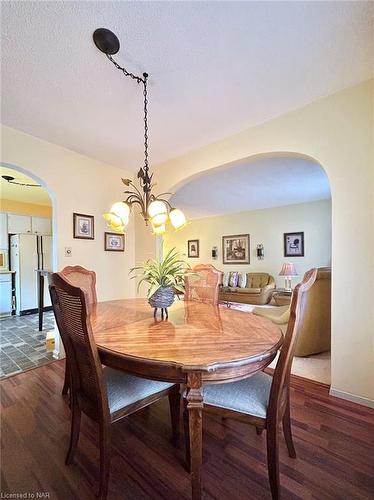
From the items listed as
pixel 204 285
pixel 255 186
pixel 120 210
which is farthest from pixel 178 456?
pixel 255 186

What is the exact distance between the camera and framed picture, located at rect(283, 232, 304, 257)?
5895 millimetres

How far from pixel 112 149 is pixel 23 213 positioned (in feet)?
12.3

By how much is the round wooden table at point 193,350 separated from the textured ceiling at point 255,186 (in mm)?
1944

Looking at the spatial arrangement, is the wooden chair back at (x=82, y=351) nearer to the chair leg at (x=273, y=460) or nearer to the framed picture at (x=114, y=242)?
the chair leg at (x=273, y=460)

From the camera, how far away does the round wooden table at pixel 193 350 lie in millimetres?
984

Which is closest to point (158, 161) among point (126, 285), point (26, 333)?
point (126, 285)

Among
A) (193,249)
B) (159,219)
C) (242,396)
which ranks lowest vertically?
(242,396)

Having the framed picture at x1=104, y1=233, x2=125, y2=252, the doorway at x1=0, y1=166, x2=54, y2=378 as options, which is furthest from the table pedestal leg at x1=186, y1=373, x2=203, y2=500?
the doorway at x1=0, y1=166, x2=54, y2=378

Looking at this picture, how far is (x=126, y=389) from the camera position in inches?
49.6

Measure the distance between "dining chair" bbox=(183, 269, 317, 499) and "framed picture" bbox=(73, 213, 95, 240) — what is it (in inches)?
97.4

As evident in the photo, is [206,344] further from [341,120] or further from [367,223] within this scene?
[341,120]

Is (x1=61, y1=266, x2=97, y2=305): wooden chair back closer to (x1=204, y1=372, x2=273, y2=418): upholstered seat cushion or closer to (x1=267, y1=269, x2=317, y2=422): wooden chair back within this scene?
(x1=204, y1=372, x2=273, y2=418): upholstered seat cushion

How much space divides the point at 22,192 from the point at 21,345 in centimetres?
304

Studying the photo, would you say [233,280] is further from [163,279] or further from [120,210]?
[120,210]
